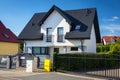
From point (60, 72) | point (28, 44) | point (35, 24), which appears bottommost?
point (60, 72)

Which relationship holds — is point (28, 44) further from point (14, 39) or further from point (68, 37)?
point (14, 39)

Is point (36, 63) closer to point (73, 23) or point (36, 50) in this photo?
point (73, 23)

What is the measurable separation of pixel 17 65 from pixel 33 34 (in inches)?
497

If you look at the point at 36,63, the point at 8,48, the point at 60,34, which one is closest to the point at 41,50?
the point at 60,34

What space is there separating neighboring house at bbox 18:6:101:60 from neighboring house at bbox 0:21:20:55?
628 centimetres

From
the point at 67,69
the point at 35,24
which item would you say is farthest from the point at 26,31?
the point at 67,69

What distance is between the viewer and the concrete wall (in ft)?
137

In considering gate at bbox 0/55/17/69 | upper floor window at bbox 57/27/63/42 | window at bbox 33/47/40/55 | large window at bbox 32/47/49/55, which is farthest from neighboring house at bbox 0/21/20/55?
gate at bbox 0/55/17/69

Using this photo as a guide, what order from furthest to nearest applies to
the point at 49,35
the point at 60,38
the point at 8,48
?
the point at 8,48
the point at 49,35
the point at 60,38

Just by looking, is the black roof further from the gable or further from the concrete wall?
the concrete wall

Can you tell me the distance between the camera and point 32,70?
2183 centimetres

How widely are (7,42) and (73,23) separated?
47.2 ft

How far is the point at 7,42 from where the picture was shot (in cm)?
4275

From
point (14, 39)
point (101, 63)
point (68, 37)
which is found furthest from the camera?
point (14, 39)
